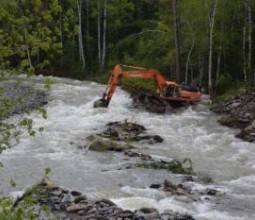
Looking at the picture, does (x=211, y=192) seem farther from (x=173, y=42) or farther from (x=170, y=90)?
(x=173, y=42)

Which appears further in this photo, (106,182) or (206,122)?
(206,122)

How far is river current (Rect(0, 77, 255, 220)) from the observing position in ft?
44.6

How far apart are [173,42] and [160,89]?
10298 mm

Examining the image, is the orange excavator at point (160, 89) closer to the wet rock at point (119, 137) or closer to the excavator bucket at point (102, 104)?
the excavator bucket at point (102, 104)

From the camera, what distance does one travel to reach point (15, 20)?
5699mm

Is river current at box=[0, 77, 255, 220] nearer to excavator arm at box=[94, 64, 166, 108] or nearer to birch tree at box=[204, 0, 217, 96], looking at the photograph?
excavator arm at box=[94, 64, 166, 108]

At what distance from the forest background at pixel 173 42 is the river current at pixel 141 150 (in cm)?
301

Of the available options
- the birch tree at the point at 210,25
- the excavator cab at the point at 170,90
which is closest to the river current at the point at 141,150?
the excavator cab at the point at 170,90

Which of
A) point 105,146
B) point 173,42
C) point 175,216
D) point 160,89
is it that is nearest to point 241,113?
point 160,89

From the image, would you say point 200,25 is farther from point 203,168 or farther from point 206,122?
point 203,168

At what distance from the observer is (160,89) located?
27.0 metres

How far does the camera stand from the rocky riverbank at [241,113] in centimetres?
2156

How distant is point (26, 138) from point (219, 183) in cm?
791

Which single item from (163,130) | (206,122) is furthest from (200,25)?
(163,130)
